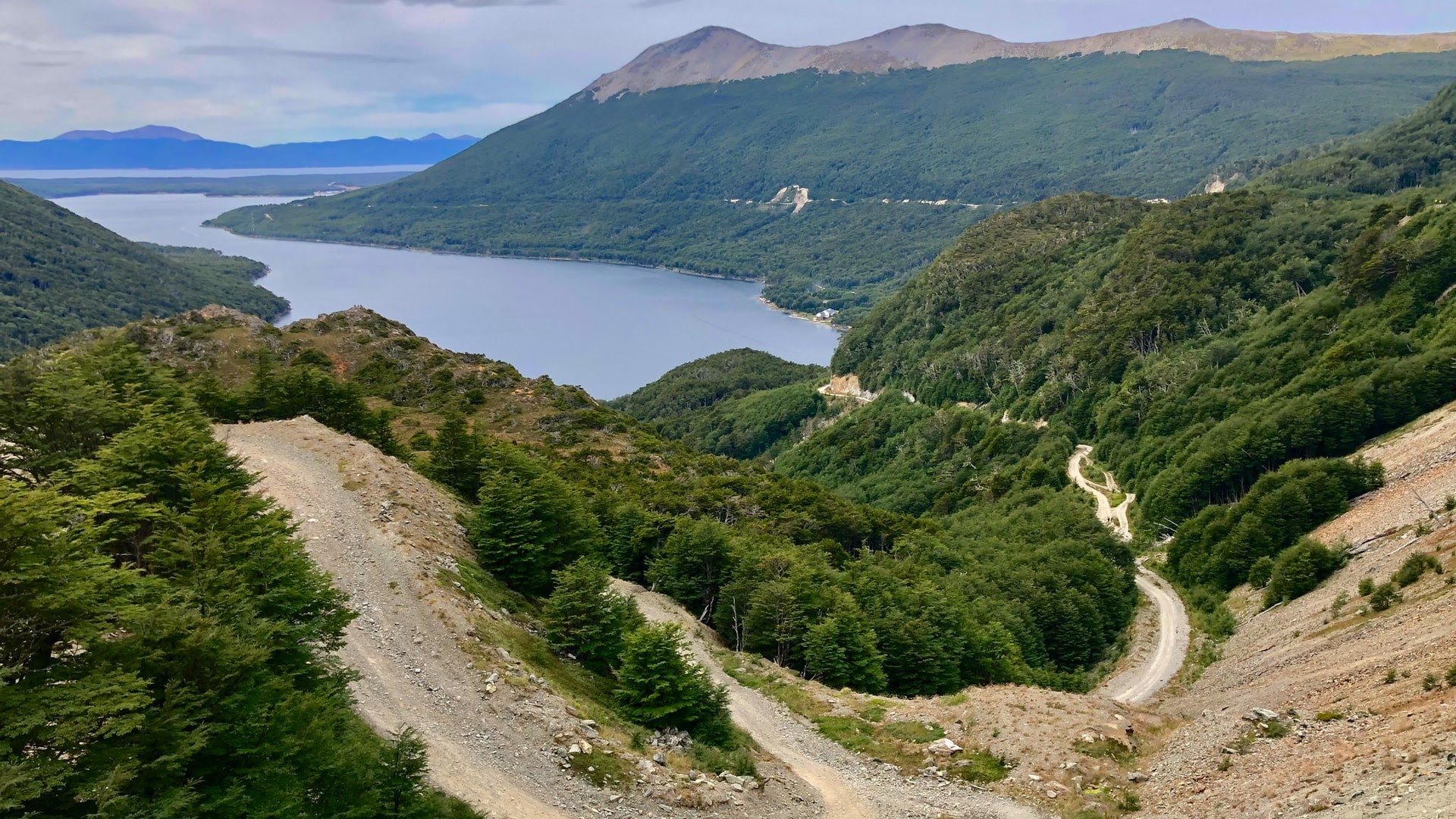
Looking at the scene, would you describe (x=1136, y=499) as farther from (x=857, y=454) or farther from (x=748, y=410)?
(x=748, y=410)

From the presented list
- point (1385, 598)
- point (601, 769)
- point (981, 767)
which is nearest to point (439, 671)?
point (601, 769)

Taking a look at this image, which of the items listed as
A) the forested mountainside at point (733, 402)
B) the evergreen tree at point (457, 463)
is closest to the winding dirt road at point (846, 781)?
the evergreen tree at point (457, 463)

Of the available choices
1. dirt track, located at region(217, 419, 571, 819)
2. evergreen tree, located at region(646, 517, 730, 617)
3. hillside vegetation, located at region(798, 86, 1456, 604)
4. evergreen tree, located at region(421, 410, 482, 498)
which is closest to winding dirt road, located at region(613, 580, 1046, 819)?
dirt track, located at region(217, 419, 571, 819)

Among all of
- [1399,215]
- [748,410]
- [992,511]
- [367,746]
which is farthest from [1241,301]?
[367,746]

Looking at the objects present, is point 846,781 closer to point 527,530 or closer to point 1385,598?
point 527,530

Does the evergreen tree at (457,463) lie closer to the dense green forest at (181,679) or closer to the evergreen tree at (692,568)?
the evergreen tree at (692,568)

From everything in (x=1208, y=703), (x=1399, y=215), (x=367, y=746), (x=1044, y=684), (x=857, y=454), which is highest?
(x=1399, y=215)

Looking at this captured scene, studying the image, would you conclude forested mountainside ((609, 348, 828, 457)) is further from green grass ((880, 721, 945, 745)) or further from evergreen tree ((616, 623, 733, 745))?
evergreen tree ((616, 623, 733, 745))
